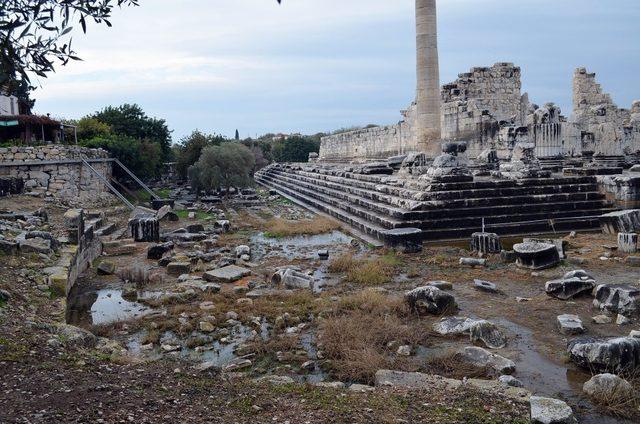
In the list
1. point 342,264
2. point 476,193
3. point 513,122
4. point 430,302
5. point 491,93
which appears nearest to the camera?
point 430,302

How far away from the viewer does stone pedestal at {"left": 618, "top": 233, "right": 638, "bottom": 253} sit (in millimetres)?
9734

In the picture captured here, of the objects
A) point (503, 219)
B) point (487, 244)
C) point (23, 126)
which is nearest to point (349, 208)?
point (503, 219)

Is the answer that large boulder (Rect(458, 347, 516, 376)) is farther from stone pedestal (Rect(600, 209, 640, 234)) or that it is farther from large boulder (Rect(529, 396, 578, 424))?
stone pedestal (Rect(600, 209, 640, 234))

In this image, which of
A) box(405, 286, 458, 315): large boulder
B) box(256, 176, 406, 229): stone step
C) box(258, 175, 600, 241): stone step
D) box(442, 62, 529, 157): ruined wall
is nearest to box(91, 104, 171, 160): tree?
box(256, 176, 406, 229): stone step

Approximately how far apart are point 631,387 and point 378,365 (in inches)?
78.5

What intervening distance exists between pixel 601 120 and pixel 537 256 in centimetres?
1719

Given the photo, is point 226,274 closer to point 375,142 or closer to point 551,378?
point 551,378

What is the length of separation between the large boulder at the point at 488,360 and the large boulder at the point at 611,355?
61 centimetres

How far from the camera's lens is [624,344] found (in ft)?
15.9

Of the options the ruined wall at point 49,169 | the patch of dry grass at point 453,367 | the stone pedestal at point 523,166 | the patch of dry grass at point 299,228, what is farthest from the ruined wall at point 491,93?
the patch of dry grass at point 453,367

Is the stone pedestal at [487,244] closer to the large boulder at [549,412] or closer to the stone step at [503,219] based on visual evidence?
the stone step at [503,219]

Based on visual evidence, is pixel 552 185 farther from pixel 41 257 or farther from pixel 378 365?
pixel 41 257

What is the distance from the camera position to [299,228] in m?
14.2

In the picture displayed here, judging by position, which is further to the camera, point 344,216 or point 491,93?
point 491,93
